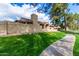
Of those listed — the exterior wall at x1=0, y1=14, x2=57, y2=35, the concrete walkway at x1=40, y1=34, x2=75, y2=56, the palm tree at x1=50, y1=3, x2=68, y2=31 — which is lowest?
the concrete walkway at x1=40, y1=34, x2=75, y2=56

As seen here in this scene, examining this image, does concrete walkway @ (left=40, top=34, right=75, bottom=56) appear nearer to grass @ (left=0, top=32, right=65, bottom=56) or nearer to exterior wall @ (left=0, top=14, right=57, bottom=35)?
grass @ (left=0, top=32, right=65, bottom=56)

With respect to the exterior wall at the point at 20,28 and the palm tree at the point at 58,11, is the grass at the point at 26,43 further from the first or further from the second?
the palm tree at the point at 58,11

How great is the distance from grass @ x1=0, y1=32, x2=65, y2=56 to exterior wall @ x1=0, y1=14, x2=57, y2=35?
4 centimetres

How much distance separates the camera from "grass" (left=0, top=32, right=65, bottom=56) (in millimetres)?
1475

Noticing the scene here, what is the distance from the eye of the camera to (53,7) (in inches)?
59.8

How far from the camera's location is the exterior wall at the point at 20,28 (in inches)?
59.4

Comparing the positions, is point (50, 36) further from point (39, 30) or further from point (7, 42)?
point (7, 42)

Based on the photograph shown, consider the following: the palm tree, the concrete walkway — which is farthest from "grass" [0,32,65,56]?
the palm tree

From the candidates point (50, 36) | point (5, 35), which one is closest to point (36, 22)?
point (50, 36)

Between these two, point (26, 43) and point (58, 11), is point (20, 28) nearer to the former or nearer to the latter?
point (26, 43)

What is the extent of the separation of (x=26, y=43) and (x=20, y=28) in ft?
0.49

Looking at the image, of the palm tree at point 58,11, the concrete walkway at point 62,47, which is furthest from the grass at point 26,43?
the palm tree at point 58,11

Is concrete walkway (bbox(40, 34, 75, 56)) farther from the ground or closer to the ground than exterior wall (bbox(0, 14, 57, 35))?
closer to the ground

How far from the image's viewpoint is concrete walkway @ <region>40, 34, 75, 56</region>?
58.1 inches
